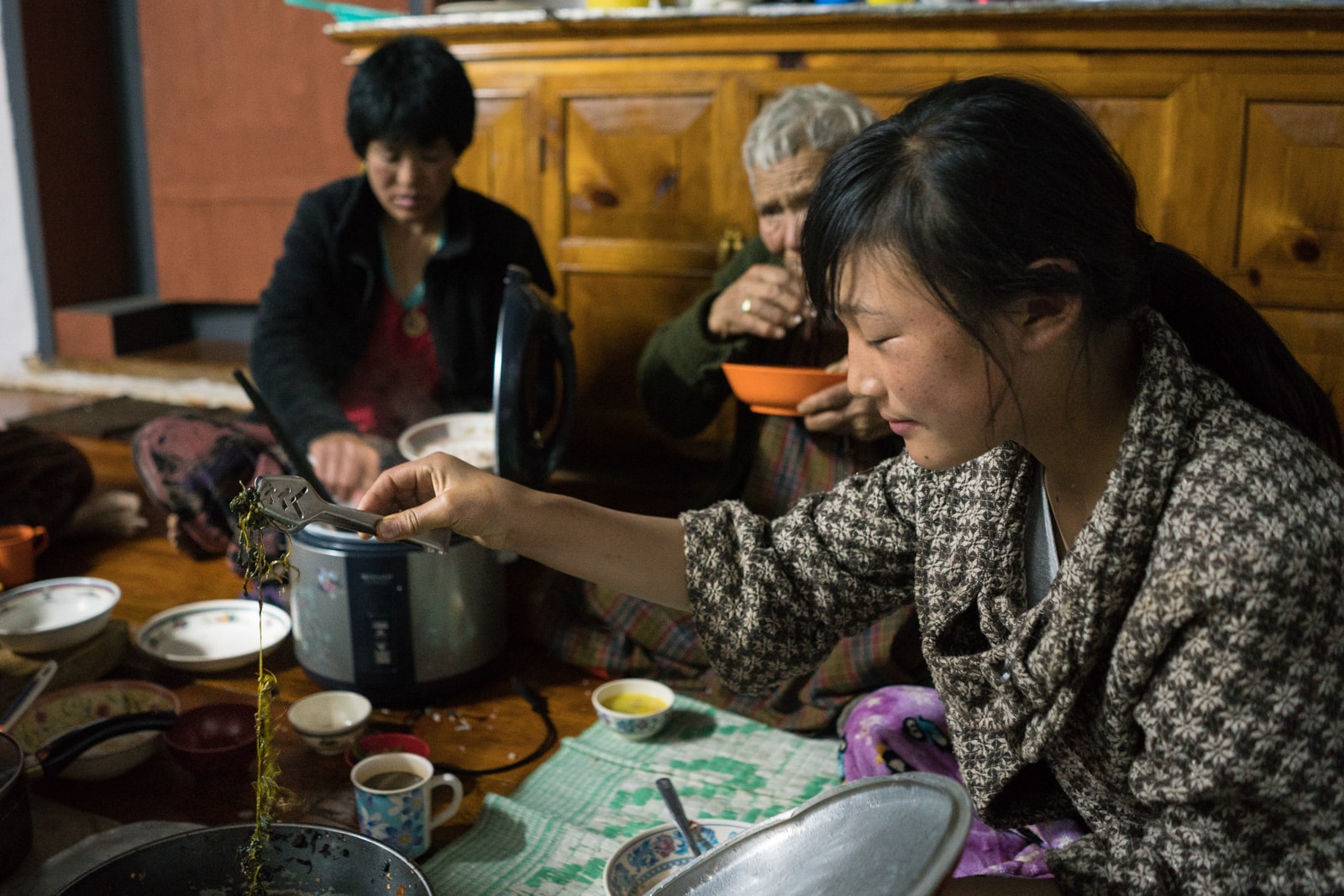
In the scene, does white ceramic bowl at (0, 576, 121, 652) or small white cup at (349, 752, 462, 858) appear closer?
small white cup at (349, 752, 462, 858)

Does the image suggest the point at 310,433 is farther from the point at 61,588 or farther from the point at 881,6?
the point at 881,6

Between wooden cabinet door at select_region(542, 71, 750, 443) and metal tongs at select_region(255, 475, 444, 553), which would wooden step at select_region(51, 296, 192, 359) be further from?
metal tongs at select_region(255, 475, 444, 553)

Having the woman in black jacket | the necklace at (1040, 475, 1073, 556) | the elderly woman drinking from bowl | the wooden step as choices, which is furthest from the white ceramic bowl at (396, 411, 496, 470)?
the wooden step

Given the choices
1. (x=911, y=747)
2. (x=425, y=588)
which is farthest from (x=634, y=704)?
(x=911, y=747)

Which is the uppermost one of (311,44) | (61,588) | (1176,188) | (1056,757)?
(311,44)

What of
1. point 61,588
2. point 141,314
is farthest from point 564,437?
point 141,314

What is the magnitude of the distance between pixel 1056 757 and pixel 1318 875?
0.90ft

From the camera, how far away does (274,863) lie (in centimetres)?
106

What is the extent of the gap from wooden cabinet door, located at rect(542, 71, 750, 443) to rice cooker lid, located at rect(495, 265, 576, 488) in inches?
28.6

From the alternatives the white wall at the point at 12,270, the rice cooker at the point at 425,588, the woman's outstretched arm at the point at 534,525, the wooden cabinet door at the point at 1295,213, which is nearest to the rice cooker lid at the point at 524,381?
the rice cooker at the point at 425,588

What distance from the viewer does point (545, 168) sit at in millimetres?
2604

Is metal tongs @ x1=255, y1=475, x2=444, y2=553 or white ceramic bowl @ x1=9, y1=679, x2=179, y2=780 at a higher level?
metal tongs @ x1=255, y1=475, x2=444, y2=553

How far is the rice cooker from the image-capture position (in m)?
1.65

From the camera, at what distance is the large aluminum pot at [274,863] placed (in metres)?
1.03
